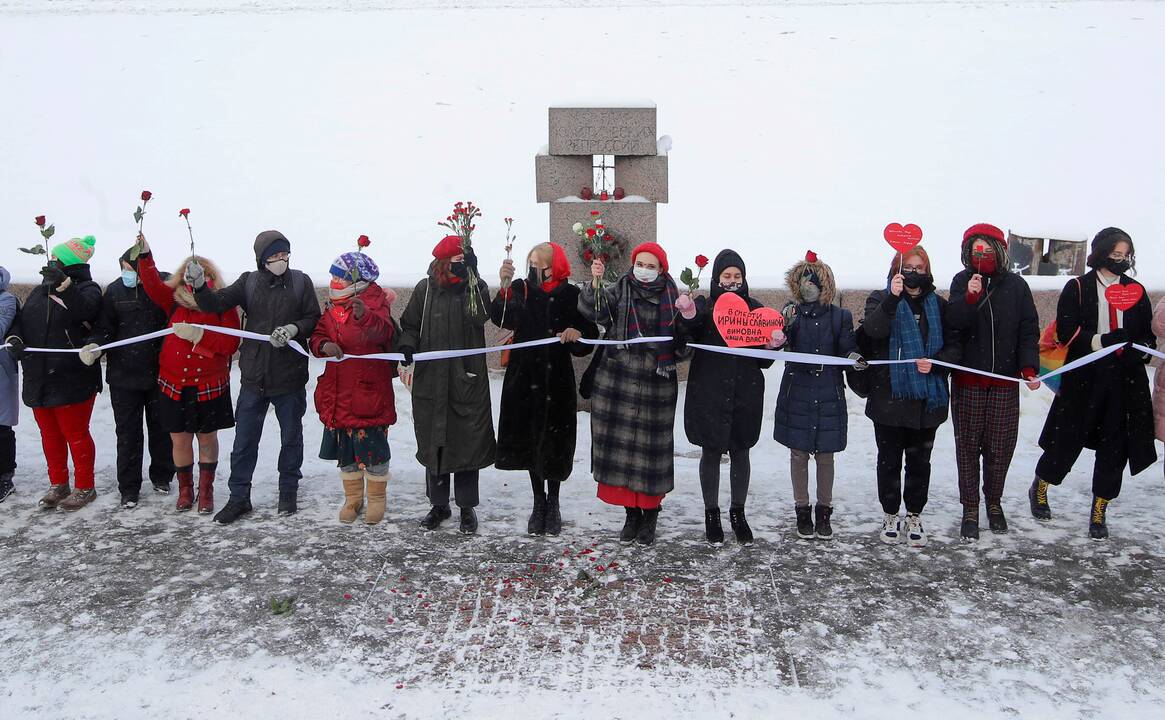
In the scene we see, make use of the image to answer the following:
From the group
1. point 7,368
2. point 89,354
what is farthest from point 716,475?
point 7,368

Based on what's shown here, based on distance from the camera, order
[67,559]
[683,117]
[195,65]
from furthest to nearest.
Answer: [195,65] < [683,117] < [67,559]

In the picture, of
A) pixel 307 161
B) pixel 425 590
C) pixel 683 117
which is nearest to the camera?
pixel 425 590

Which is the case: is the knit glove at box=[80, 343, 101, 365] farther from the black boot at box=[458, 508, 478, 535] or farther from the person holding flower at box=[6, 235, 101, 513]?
the black boot at box=[458, 508, 478, 535]

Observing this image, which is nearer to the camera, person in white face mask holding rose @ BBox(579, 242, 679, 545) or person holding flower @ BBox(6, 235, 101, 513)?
person in white face mask holding rose @ BBox(579, 242, 679, 545)

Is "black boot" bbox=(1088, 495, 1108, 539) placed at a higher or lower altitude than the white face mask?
lower

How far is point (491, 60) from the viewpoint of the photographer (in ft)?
72.3

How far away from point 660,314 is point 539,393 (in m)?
0.90

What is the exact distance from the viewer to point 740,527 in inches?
230

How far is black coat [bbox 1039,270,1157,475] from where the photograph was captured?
5855 mm

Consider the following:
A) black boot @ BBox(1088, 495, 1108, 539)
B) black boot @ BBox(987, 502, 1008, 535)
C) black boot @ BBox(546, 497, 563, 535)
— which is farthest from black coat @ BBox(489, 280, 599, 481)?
black boot @ BBox(1088, 495, 1108, 539)

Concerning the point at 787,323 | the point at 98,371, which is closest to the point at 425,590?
the point at 787,323

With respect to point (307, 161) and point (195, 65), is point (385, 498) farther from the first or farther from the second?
point (195, 65)

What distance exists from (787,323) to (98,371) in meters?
4.54

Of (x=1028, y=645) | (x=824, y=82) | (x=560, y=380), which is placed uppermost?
(x=824, y=82)
